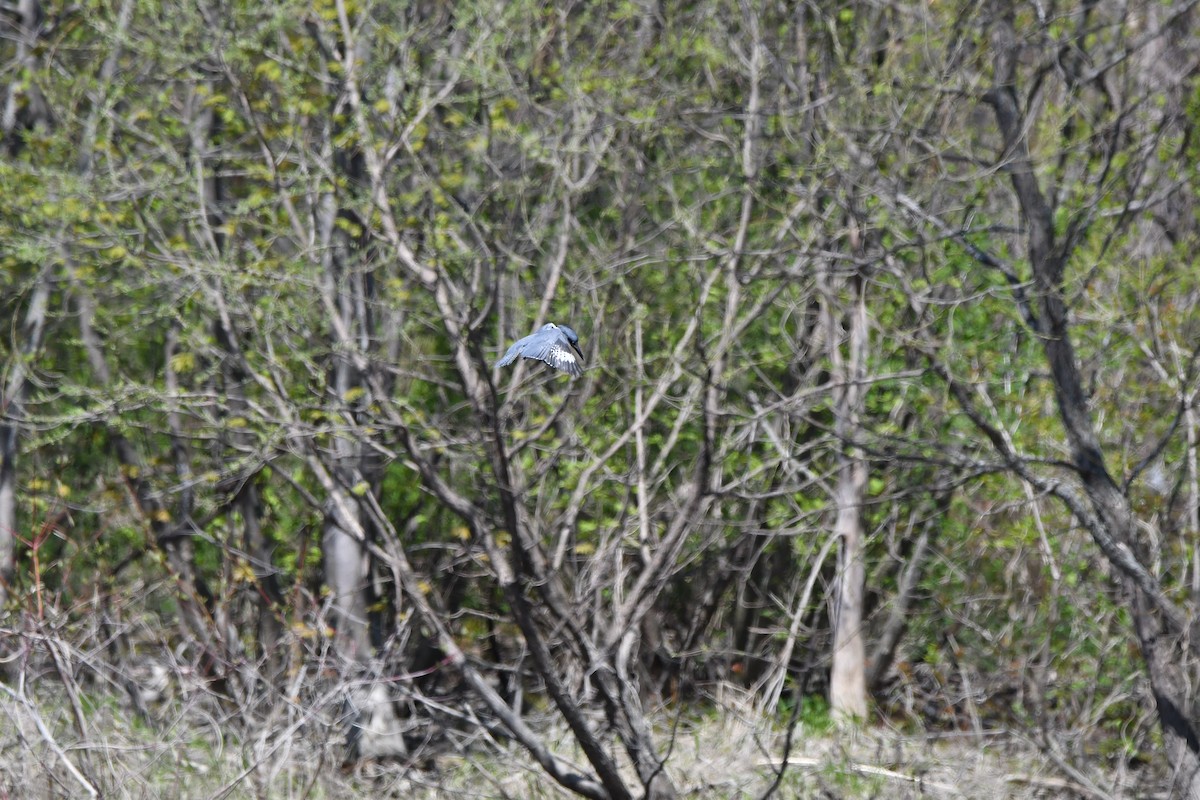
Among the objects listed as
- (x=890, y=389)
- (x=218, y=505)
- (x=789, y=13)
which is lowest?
(x=218, y=505)

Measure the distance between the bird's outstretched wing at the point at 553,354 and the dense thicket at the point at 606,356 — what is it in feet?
6.53

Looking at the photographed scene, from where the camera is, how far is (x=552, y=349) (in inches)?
173

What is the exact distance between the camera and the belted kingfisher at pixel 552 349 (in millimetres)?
4293

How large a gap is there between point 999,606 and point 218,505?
523 centimetres

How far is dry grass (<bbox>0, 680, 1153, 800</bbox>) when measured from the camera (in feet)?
20.7

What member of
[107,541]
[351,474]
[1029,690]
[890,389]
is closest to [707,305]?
[890,389]

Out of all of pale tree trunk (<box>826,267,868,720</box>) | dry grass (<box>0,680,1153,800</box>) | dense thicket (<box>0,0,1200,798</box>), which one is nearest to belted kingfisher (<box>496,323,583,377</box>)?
dense thicket (<box>0,0,1200,798</box>)

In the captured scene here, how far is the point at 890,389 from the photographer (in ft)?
29.2

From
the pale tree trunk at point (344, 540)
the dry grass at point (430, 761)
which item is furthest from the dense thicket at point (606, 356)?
the dry grass at point (430, 761)

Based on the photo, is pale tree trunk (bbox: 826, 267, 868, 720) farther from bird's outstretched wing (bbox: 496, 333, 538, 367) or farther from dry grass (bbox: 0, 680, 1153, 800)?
bird's outstretched wing (bbox: 496, 333, 538, 367)

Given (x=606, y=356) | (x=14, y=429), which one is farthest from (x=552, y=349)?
(x=14, y=429)

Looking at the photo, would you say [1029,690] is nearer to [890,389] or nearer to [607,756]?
[890,389]

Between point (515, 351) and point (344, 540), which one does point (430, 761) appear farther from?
point (515, 351)

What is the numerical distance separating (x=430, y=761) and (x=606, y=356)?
3051 mm
